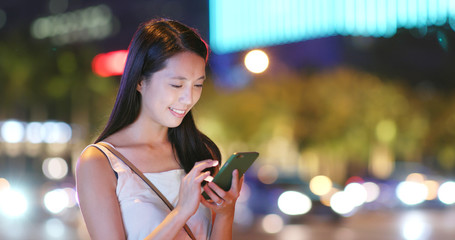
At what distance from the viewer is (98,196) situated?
246cm

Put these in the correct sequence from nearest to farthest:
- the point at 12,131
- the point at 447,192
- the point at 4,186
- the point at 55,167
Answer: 1. the point at 4,186
2. the point at 447,192
3. the point at 55,167
4. the point at 12,131

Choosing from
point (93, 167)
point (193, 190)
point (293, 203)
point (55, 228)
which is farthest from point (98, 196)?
point (293, 203)

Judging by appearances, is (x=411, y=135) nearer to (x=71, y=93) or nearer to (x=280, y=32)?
(x=71, y=93)

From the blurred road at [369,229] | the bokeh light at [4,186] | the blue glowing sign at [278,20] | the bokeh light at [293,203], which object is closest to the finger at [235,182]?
A: the blurred road at [369,229]

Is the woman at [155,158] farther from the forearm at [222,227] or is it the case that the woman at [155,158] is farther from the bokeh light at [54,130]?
the bokeh light at [54,130]

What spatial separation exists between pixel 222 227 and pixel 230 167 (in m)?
0.37

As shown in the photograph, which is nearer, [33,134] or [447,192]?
[447,192]

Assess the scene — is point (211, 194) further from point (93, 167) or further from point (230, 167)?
point (93, 167)

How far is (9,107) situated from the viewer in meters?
38.5

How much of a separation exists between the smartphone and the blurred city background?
2.52 feet

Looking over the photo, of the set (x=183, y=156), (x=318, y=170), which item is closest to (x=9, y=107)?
(x=318, y=170)

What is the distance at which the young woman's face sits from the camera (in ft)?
8.54

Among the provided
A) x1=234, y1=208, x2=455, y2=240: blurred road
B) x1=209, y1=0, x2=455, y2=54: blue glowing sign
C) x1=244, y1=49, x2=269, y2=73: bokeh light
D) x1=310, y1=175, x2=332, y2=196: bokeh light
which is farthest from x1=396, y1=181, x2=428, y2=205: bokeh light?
x1=209, y1=0, x2=455, y2=54: blue glowing sign

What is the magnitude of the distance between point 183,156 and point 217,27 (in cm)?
5846
